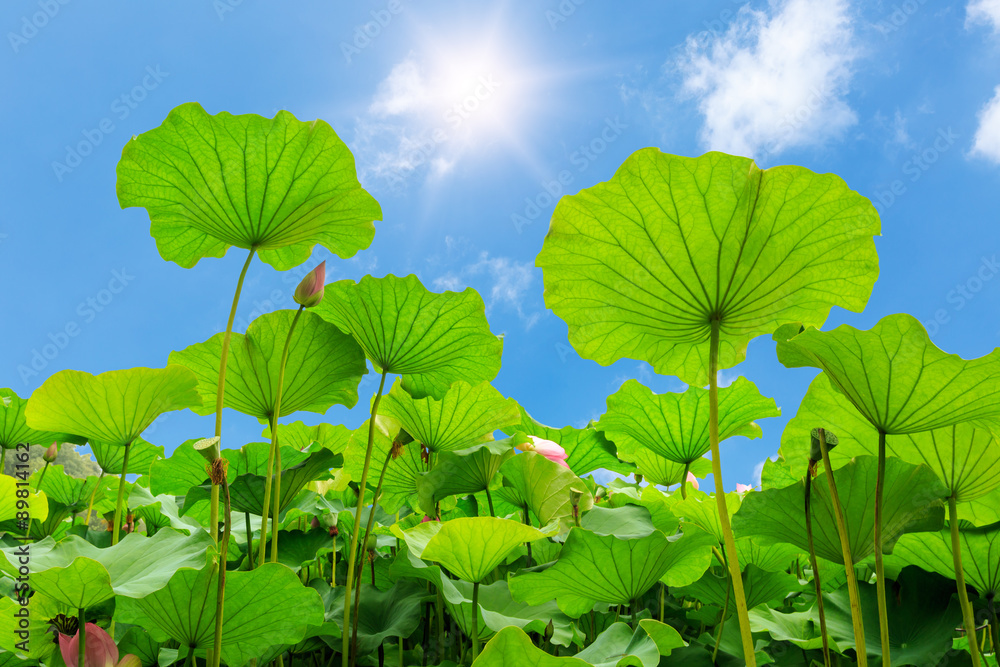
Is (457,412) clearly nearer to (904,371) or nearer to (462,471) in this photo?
(462,471)

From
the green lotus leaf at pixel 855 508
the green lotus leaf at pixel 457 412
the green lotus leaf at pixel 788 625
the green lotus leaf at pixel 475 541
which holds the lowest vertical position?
the green lotus leaf at pixel 788 625

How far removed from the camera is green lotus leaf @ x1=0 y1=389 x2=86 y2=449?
1.76 metres

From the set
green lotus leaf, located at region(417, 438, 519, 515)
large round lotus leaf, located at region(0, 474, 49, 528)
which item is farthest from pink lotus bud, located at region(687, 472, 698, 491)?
large round lotus leaf, located at region(0, 474, 49, 528)

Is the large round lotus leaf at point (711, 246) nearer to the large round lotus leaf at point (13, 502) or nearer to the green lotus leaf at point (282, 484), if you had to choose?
the green lotus leaf at point (282, 484)

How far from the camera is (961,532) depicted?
4.04 ft

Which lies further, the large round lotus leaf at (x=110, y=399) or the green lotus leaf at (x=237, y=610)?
the large round lotus leaf at (x=110, y=399)

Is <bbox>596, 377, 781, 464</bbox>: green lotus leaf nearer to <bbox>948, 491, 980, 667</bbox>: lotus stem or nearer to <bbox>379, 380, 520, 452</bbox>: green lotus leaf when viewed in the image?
<bbox>379, 380, 520, 452</bbox>: green lotus leaf

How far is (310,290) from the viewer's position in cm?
117

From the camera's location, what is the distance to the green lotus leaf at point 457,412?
1540 millimetres

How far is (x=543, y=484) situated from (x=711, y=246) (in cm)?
69

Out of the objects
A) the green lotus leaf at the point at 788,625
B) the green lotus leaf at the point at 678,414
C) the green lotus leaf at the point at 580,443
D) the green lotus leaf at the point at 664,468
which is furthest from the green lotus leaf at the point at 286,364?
the green lotus leaf at the point at 664,468

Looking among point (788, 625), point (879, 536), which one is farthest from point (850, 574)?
point (788, 625)

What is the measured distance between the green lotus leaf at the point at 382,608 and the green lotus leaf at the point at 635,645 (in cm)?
38

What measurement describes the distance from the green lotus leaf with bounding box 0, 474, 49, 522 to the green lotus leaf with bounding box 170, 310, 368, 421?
1.38ft
